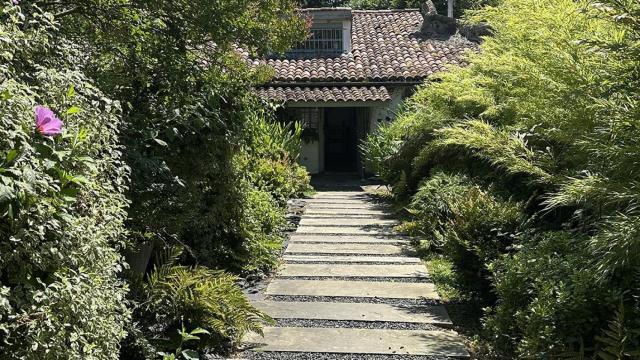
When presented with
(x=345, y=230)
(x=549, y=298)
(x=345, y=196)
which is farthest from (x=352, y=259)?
(x=345, y=196)

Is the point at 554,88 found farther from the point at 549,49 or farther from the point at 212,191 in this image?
the point at 212,191

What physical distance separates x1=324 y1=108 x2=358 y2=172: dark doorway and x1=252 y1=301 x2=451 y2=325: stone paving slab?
12.5 m

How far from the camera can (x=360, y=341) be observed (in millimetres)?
4168

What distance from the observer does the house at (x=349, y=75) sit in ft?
49.7

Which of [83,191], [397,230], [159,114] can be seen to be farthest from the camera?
[397,230]

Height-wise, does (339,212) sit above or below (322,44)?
below

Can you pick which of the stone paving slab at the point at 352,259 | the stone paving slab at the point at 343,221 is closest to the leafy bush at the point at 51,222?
the stone paving slab at the point at 352,259

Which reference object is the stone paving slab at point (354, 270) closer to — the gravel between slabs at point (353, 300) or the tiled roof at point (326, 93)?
the gravel between slabs at point (353, 300)

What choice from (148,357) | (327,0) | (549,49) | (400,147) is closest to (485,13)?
(549,49)

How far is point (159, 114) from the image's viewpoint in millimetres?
A: 4555

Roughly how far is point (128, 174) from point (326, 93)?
39.6 feet

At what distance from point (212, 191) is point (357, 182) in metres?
9.75

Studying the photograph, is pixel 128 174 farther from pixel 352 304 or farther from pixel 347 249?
pixel 347 249

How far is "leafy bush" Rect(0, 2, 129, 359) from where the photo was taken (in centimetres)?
193
